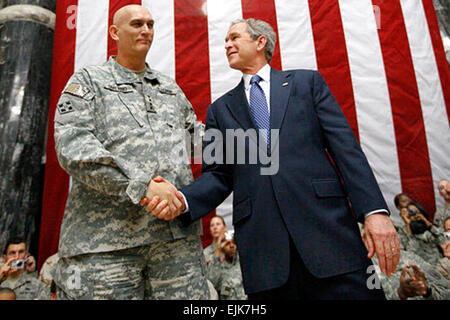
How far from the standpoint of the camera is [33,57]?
2.62m

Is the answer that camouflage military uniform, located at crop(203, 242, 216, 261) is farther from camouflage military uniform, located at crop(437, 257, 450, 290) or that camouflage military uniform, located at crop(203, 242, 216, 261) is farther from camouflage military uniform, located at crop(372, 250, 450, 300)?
camouflage military uniform, located at crop(437, 257, 450, 290)

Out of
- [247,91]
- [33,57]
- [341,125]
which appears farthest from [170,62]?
[341,125]

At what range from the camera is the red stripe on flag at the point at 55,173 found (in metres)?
2.34

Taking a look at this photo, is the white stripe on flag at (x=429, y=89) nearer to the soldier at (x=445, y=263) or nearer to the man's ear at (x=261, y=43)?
the soldier at (x=445, y=263)

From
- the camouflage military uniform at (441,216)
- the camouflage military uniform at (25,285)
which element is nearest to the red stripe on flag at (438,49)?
the camouflage military uniform at (441,216)

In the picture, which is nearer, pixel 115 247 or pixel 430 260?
pixel 115 247

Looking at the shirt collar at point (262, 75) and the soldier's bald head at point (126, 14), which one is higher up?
the soldier's bald head at point (126, 14)

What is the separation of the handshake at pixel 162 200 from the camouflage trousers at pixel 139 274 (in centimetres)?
14

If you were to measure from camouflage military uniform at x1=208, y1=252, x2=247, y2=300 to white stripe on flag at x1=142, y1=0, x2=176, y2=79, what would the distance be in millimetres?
1491

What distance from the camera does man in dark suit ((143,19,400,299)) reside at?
1.04 meters

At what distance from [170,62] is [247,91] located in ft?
4.49
